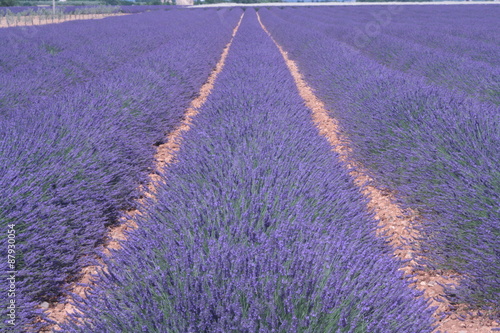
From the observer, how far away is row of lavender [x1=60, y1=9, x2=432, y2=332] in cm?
127

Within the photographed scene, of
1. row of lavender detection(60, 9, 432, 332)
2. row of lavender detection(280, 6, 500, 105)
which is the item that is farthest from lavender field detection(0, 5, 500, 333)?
row of lavender detection(280, 6, 500, 105)

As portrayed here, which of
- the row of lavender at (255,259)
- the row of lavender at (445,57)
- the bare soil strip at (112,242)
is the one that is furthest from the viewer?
the row of lavender at (445,57)

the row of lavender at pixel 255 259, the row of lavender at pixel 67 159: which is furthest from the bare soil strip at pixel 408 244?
the row of lavender at pixel 67 159

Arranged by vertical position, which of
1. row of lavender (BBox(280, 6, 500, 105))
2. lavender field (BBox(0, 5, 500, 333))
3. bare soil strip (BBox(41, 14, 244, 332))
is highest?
row of lavender (BBox(280, 6, 500, 105))

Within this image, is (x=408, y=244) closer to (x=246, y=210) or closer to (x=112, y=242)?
(x=246, y=210)

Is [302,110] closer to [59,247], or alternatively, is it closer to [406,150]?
[406,150]

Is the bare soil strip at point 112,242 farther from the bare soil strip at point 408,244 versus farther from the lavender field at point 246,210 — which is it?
the bare soil strip at point 408,244

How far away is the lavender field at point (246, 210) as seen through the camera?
1.33 metres

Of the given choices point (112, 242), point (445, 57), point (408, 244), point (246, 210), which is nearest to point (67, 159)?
point (112, 242)

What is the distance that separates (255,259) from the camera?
1.43 m

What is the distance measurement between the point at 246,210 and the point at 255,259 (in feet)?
1.45

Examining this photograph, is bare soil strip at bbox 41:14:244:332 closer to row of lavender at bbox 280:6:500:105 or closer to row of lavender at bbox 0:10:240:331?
row of lavender at bbox 0:10:240:331

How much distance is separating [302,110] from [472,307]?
93.3 inches

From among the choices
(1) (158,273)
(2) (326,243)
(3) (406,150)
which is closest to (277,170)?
(2) (326,243)
